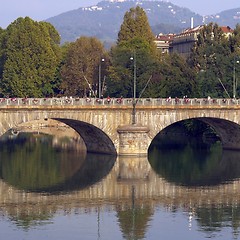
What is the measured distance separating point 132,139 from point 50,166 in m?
8.29

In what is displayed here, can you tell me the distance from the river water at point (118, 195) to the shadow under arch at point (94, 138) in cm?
114

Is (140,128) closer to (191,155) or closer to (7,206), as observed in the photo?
(191,155)

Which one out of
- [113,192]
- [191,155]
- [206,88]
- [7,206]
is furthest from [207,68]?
[7,206]

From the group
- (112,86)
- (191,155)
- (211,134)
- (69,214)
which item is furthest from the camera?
(112,86)

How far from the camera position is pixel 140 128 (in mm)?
86312

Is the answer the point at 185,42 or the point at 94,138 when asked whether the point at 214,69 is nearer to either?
the point at 94,138

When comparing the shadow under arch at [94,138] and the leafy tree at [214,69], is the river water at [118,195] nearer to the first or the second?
the shadow under arch at [94,138]

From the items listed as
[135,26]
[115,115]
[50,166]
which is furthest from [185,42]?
[50,166]

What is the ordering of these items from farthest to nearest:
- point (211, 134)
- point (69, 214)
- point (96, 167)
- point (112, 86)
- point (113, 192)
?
point (112, 86) < point (211, 134) < point (96, 167) < point (113, 192) < point (69, 214)

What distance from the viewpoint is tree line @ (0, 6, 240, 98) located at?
113 meters

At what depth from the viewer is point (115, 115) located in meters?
86.3

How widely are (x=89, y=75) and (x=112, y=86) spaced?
8.29 meters

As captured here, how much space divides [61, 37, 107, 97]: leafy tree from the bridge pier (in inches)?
1509

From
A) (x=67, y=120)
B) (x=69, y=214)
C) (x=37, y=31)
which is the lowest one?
(x=69, y=214)
